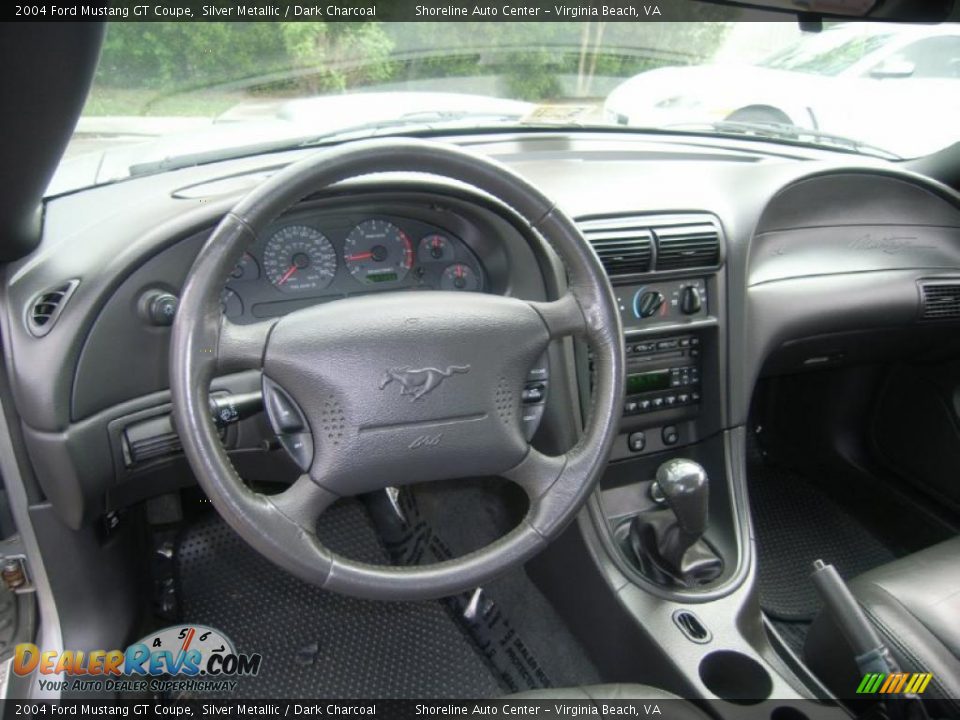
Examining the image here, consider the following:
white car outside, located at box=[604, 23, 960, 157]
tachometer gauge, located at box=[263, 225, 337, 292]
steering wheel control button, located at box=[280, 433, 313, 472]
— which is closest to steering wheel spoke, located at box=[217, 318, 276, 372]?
steering wheel control button, located at box=[280, 433, 313, 472]

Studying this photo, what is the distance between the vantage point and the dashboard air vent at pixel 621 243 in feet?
5.76

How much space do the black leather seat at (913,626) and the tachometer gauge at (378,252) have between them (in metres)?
1.25

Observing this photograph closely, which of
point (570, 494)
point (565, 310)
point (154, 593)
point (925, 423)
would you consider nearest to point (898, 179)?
point (925, 423)

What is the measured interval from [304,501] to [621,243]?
3.26ft

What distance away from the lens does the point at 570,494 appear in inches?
50.7

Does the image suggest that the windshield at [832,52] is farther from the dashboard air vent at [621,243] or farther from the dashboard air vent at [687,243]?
the dashboard air vent at [621,243]

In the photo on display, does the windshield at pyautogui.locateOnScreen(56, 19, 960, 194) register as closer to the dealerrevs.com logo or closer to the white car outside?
the white car outside

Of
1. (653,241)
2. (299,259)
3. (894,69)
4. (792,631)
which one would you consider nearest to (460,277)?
(299,259)

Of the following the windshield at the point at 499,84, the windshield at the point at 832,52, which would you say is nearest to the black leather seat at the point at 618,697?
the windshield at the point at 499,84

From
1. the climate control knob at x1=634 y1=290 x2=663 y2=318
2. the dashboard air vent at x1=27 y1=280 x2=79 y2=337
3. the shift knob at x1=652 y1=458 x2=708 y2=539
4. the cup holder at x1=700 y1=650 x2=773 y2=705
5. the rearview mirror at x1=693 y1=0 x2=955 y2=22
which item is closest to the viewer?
the dashboard air vent at x1=27 y1=280 x2=79 y2=337

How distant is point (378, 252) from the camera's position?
168 cm

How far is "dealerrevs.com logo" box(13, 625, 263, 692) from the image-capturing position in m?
1.57

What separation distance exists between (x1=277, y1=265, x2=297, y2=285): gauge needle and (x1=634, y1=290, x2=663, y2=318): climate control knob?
84 centimetres

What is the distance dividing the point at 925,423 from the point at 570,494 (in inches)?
75.9
